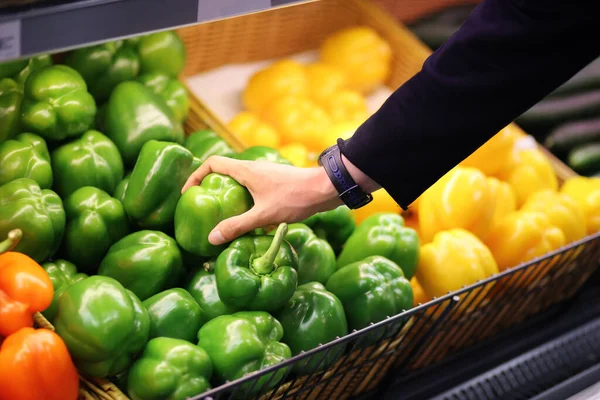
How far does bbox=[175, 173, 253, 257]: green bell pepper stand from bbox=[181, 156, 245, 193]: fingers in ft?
0.04

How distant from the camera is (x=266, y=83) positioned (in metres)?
2.29

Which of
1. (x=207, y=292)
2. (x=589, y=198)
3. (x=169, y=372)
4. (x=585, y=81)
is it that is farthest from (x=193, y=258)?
(x=585, y=81)

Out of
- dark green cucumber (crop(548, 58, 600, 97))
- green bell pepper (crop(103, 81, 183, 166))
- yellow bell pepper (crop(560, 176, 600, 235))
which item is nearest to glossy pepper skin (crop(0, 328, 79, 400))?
green bell pepper (crop(103, 81, 183, 166))

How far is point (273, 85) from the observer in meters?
2.29

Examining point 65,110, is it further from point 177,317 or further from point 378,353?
Result: point 378,353

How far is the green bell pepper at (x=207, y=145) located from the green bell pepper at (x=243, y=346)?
0.46 metres

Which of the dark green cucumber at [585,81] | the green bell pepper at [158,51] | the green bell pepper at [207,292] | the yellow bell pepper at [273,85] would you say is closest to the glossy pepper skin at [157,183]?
the green bell pepper at [207,292]

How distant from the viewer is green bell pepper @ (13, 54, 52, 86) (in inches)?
61.9

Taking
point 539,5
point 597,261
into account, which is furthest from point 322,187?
point 597,261

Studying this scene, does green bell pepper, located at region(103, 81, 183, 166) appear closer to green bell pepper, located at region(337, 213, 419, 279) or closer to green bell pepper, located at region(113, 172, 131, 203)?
green bell pepper, located at region(113, 172, 131, 203)

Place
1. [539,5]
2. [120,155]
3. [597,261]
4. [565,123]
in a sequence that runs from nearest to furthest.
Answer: [539,5], [120,155], [597,261], [565,123]

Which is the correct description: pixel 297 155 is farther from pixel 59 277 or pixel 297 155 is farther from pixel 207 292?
pixel 59 277

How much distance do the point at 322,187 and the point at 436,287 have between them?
0.55 meters

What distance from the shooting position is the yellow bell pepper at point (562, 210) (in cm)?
196
